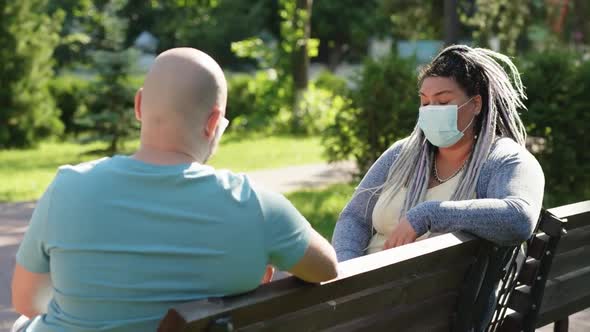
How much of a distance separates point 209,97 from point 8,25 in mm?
17616

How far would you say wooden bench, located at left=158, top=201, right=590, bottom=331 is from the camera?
2047 mm

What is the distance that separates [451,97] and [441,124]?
0.12 meters

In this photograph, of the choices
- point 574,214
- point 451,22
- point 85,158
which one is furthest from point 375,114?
point 85,158

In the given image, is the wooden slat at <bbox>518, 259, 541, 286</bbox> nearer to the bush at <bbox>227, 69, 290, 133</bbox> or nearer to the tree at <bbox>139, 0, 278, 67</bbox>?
the bush at <bbox>227, 69, 290, 133</bbox>

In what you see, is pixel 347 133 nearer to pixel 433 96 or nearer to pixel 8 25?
pixel 433 96

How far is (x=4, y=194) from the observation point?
11078mm

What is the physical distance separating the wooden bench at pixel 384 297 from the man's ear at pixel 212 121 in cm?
37

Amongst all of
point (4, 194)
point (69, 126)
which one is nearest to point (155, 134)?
point (4, 194)

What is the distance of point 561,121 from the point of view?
352 inches

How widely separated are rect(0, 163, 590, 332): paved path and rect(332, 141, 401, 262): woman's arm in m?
0.48

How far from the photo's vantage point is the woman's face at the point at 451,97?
3.54 meters

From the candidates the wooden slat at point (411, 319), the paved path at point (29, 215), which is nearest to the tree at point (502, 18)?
the paved path at point (29, 215)

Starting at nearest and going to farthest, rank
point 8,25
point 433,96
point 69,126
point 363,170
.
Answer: point 433,96 → point 363,170 → point 8,25 → point 69,126

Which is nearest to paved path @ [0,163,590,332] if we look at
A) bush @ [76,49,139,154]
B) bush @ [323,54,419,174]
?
bush @ [323,54,419,174]
